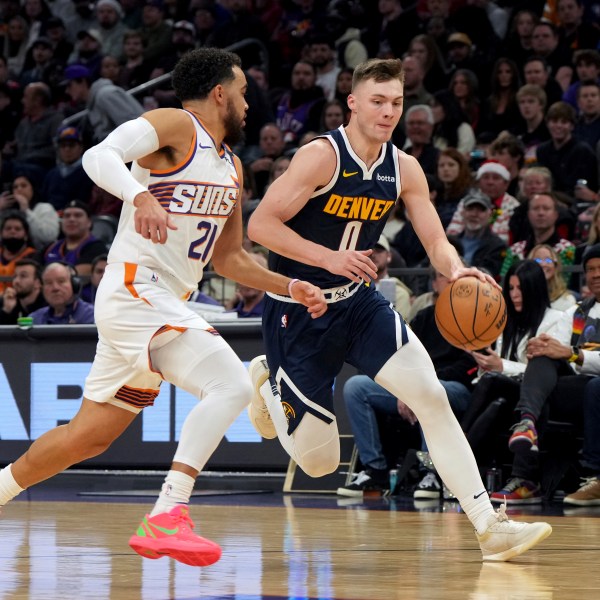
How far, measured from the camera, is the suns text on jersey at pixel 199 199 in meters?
5.41

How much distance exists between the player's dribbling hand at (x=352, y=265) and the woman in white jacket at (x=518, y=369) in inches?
142

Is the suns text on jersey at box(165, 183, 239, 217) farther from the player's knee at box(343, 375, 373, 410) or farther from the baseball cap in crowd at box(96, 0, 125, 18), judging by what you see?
→ the baseball cap in crowd at box(96, 0, 125, 18)

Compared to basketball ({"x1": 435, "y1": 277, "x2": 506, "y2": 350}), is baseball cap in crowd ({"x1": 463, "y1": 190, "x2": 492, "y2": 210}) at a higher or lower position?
lower

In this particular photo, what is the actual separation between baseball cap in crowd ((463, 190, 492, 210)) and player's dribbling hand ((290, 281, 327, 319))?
19.9 ft

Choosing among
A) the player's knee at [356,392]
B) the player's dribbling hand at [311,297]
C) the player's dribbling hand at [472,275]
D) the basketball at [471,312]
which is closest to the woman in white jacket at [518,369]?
the player's knee at [356,392]

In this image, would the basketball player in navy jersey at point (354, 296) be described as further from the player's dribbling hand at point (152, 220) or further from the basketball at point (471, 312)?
the player's dribbling hand at point (152, 220)

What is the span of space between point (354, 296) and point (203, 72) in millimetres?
1252

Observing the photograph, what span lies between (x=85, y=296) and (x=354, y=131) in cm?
683

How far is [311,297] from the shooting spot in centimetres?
554

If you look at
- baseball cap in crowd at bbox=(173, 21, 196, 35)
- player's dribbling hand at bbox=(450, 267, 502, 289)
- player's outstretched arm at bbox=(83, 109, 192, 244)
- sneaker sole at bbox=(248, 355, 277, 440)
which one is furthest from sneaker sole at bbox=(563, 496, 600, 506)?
baseball cap in crowd at bbox=(173, 21, 196, 35)

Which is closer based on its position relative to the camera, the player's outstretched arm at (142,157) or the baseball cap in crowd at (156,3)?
the player's outstretched arm at (142,157)

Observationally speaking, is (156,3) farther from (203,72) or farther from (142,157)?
(142,157)

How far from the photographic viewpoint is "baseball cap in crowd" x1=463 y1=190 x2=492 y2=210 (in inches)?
450

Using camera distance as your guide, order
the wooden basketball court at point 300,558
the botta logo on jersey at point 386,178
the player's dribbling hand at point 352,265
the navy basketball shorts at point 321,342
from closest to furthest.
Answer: the wooden basketball court at point 300,558 < the player's dribbling hand at point 352,265 < the navy basketball shorts at point 321,342 < the botta logo on jersey at point 386,178
